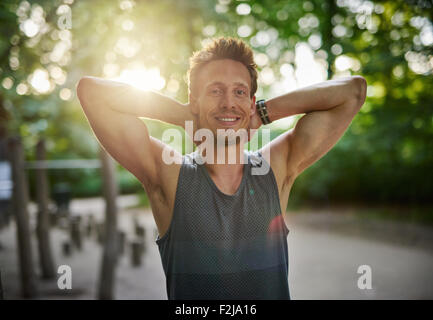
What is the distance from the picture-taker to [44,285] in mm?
7012

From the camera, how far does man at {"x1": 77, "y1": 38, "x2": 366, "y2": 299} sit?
157 centimetres

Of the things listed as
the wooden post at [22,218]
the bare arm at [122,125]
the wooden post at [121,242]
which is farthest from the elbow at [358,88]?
the wooden post at [121,242]

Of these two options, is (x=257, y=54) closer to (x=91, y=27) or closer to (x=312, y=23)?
(x=312, y=23)

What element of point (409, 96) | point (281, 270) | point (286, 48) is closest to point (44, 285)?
point (286, 48)

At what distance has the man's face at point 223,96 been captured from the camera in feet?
5.47

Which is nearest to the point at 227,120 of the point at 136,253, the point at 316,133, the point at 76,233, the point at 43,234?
the point at 316,133

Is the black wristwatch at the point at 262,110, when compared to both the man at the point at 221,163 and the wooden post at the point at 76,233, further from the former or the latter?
the wooden post at the point at 76,233

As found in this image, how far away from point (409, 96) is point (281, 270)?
746cm

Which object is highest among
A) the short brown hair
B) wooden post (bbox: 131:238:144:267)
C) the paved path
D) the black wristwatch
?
the short brown hair

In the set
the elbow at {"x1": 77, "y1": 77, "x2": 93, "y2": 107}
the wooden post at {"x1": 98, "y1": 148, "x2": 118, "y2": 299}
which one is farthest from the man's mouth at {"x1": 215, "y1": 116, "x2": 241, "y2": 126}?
the wooden post at {"x1": 98, "y1": 148, "x2": 118, "y2": 299}

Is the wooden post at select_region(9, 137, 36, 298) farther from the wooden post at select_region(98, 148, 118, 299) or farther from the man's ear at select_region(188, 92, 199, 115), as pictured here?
the man's ear at select_region(188, 92, 199, 115)

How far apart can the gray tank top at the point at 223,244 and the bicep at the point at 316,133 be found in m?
0.27

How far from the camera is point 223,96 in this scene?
1.68m

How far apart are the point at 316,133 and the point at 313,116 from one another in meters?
0.09
